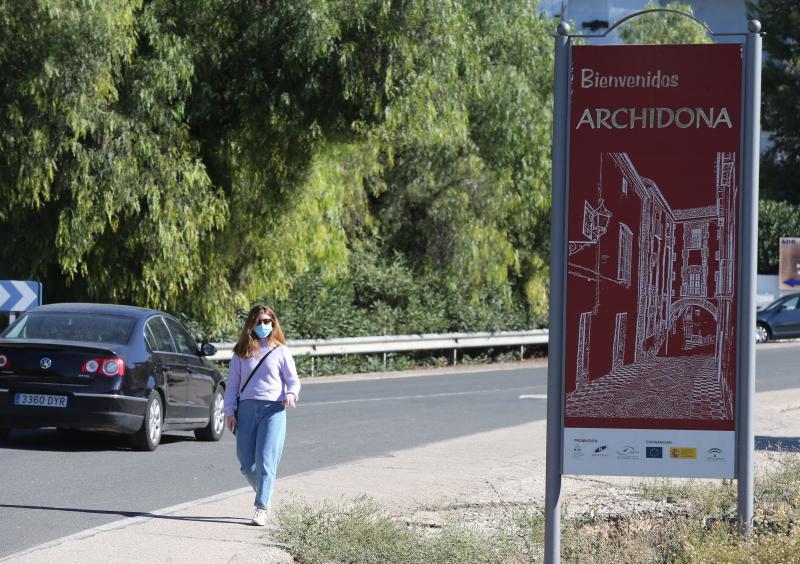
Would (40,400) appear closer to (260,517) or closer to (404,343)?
(260,517)

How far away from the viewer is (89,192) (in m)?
20.4

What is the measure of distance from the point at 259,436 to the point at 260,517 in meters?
0.67

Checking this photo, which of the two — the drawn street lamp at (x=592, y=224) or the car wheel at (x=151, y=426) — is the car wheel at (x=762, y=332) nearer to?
the car wheel at (x=151, y=426)

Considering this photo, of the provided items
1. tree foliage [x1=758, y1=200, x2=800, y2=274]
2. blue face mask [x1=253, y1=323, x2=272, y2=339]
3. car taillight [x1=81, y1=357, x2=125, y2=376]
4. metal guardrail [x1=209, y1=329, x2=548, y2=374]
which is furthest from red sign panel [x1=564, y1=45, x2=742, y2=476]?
tree foliage [x1=758, y1=200, x2=800, y2=274]

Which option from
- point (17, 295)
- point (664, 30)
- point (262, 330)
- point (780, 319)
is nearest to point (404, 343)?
point (17, 295)

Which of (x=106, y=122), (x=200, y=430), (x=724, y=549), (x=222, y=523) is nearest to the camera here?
(x=724, y=549)

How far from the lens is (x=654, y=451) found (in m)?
7.41

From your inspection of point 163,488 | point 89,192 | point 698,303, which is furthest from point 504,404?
point 698,303

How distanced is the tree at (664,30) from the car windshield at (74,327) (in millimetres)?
29413

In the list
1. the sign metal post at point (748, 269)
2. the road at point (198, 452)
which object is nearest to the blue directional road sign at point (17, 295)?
the road at point (198, 452)

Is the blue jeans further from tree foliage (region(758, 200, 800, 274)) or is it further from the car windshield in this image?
tree foliage (region(758, 200, 800, 274))

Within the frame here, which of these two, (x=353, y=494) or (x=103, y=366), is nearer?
(x=353, y=494)

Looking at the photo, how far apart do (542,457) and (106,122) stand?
33.3 feet

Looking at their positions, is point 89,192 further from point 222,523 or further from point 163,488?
point 222,523
